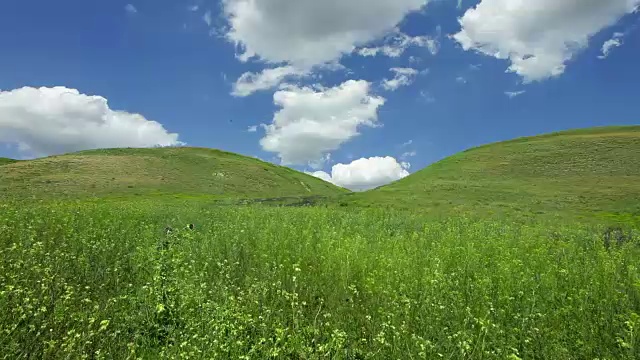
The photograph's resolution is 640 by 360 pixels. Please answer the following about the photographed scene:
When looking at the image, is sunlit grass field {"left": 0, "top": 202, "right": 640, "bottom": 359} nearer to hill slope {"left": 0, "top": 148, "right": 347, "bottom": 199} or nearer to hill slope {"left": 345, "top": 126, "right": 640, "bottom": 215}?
hill slope {"left": 345, "top": 126, "right": 640, "bottom": 215}

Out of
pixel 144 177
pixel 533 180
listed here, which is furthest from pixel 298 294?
pixel 144 177

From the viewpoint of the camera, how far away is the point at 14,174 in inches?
2424

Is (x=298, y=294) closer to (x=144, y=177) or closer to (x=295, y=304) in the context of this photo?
(x=295, y=304)

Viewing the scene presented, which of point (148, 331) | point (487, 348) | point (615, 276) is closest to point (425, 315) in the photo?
point (487, 348)

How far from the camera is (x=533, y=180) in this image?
52.2 meters

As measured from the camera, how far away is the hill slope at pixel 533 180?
37281mm

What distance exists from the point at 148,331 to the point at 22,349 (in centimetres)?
154

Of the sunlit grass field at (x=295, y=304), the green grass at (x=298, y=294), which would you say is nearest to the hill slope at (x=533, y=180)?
the green grass at (x=298, y=294)

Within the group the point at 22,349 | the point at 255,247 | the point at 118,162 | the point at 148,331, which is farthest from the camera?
the point at 118,162

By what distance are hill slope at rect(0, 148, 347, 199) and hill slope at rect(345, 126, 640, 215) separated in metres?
33.0

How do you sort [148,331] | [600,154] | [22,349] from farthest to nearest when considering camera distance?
[600,154] → [148,331] → [22,349]

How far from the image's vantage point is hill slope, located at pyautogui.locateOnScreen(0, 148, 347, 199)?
57.7 meters

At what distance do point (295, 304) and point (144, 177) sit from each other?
7237 centimetres

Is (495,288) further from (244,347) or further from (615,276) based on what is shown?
(244,347)
